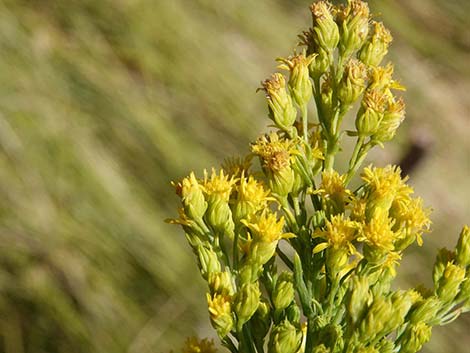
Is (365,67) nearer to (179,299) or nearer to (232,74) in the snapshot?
(179,299)

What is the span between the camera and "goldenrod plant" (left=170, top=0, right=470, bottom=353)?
625 mm

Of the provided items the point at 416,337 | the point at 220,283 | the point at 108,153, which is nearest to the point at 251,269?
the point at 220,283

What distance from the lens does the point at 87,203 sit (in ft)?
5.81

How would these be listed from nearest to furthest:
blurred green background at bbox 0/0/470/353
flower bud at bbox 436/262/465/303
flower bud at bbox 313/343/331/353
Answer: flower bud at bbox 313/343/331/353, flower bud at bbox 436/262/465/303, blurred green background at bbox 0/0/470/353

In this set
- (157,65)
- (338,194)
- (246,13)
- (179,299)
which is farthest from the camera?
(246,13)

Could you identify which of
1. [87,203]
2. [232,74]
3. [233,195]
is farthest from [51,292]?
[233,195]

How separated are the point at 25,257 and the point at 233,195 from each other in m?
1.10

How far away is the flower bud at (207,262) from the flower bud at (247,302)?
4cm

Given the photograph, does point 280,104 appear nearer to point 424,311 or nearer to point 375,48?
point 375,48

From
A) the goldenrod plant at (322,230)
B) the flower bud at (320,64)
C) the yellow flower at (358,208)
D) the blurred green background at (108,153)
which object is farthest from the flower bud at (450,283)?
the blurred green background at (108,153)

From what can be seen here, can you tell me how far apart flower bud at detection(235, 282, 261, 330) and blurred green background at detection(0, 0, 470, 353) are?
3.59ft

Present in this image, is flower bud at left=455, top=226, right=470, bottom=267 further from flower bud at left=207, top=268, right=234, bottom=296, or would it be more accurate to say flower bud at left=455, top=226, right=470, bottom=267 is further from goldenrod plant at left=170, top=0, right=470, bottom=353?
flower bud at left=207, top=268, right=234, bottom=296

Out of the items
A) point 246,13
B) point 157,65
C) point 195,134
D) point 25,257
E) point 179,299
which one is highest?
point 246,13

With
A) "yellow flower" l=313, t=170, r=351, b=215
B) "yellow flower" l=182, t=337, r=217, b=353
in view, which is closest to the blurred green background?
"yellow flower" l=182, t=337, r=217, b=353
